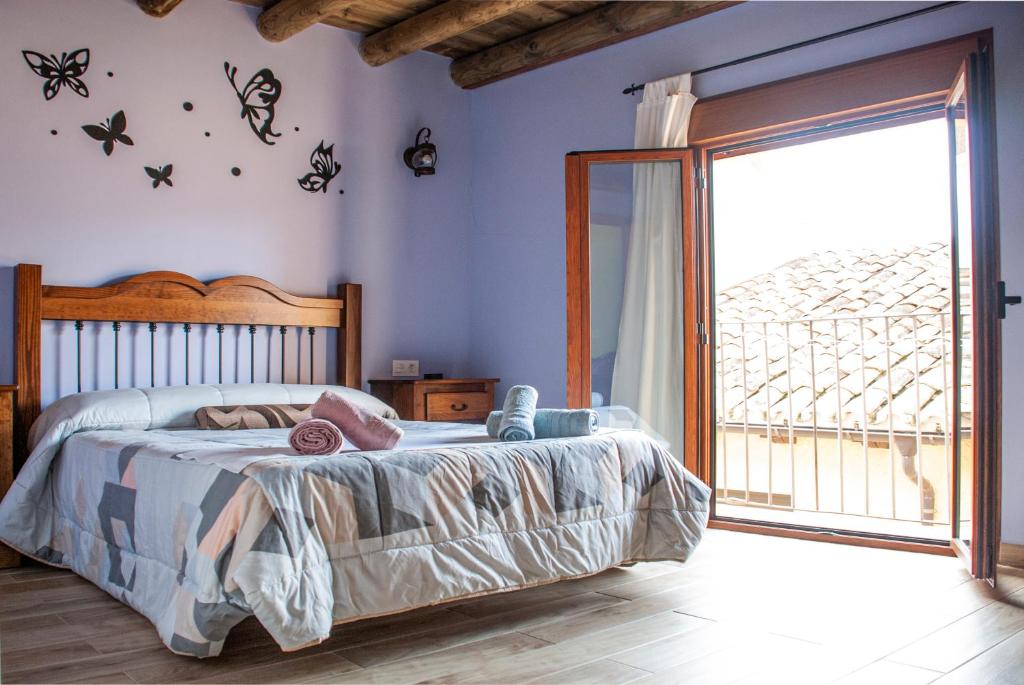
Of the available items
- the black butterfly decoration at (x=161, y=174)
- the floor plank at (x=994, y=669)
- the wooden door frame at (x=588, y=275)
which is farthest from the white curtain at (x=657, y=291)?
the black butterfly decoration at (x=161, y=174)

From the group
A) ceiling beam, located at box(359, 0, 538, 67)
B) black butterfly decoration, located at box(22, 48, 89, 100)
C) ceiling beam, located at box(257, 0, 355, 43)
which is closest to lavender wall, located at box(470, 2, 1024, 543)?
ceiling beam, located at box(359, 0, 538, 67)

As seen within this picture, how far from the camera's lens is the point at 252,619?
2.43 m

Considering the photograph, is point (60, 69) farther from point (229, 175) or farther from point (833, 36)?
point (833, 36)

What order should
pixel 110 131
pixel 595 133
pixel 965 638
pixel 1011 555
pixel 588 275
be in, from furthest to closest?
pixel 595 133
pixel 588 275
pixel 110 131
pixel 1011 555
pixel 965 638

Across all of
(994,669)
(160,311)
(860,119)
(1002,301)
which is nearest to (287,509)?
(994,669)

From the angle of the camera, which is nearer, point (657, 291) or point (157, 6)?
point (157, 6)

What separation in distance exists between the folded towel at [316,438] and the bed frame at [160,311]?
158cm

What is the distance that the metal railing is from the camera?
4.64 meters

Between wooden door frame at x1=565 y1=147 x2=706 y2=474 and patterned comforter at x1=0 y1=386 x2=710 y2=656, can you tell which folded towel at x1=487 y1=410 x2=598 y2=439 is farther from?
wooden door frame at x1=565 y1=147 x2=706 y2=474

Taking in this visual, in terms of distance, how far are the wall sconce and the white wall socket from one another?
1041mm

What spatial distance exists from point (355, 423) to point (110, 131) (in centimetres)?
210

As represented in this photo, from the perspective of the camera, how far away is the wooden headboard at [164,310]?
131 inches

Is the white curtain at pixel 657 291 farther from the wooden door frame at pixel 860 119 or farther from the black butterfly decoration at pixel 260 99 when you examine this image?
the black butterfly decoration at pixel 260 99

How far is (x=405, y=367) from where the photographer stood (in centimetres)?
460
